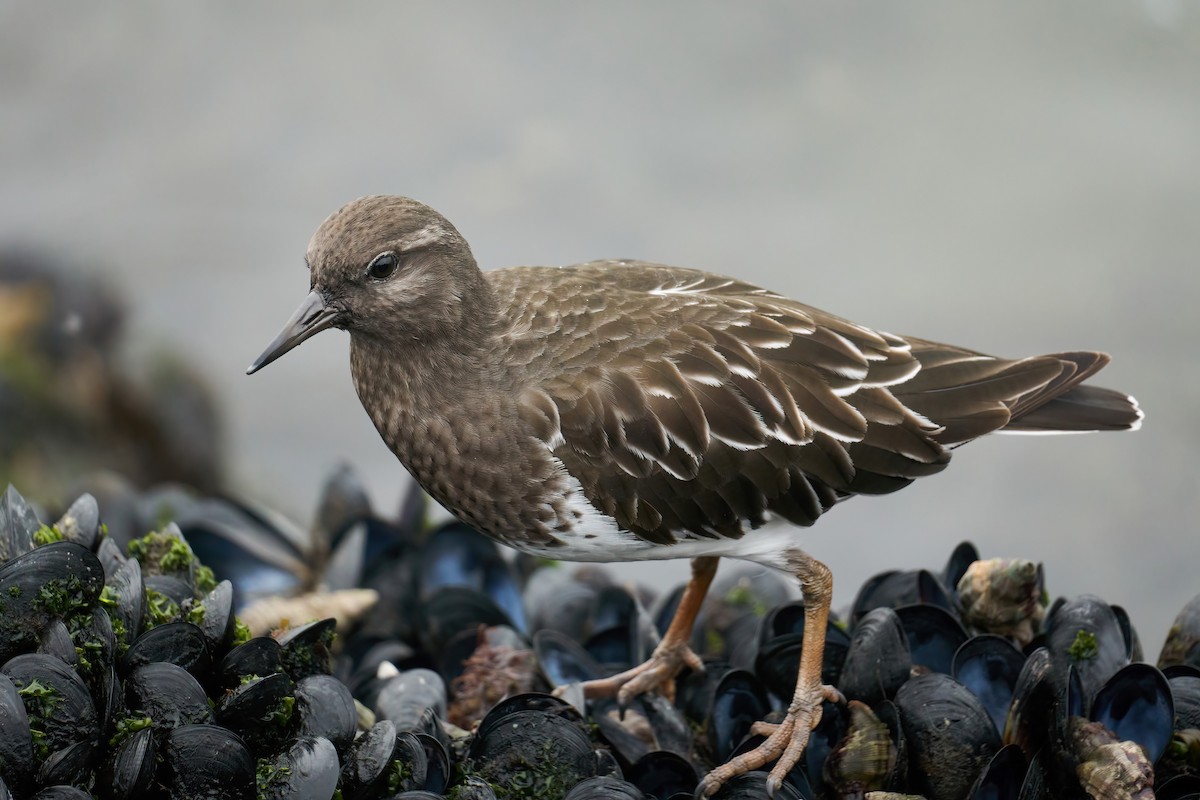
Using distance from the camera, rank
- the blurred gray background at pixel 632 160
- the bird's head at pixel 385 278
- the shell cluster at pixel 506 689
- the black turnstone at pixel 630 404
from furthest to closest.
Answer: the blurred gray background at pixel 632 160, the black turnstone at pixel 630 404, the bird's head at pixel 385 278, the shell cluster at pixel 506 689

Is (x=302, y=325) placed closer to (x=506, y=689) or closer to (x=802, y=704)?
(x=506, y=689)

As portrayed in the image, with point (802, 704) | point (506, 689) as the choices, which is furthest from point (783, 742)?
point (506, 689)

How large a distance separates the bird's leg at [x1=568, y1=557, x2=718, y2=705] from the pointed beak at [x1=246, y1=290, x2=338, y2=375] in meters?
1.91

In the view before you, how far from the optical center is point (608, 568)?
702cm

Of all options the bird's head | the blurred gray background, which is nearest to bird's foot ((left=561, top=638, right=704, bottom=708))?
the bird's head

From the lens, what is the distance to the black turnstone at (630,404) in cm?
445

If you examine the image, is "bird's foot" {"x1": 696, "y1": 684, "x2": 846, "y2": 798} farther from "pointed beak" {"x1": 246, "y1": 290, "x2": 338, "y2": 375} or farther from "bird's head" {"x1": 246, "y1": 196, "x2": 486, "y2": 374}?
"pointed beak" {"x1": 246, "y1": 290, "x2": 338, "y2": 375}

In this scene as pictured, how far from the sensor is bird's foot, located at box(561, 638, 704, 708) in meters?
5.30

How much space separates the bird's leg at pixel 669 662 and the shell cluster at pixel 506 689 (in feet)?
0.21

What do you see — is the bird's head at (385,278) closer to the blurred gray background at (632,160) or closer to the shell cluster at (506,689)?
the shell cluster at (506,689)

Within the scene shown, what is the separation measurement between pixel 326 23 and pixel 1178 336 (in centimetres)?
647

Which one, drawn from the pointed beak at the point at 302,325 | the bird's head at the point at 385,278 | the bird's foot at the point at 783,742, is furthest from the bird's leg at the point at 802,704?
the pointed beak at the point at 302,325

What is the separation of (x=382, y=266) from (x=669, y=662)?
2.16m

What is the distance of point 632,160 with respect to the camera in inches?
359
